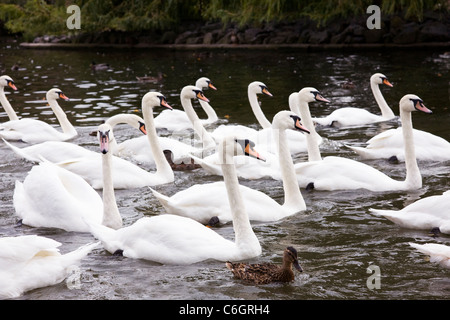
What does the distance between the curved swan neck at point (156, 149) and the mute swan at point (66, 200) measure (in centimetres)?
195

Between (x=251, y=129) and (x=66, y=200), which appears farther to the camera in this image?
(x=251, y=129)

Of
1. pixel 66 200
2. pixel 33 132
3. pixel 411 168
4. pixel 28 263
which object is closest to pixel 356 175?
pixel 411 168

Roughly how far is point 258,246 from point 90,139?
6.95 metres

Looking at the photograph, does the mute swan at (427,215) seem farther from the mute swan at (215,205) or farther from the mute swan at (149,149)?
the mute swan at (149,149)

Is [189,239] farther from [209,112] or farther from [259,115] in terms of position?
[209,112]

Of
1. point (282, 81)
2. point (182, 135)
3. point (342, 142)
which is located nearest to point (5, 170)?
point (182, 135)

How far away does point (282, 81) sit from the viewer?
65.3 feet

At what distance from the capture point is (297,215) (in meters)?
7.99

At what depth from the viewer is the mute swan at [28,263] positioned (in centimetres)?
580

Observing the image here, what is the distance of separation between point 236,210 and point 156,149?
3.59 meters

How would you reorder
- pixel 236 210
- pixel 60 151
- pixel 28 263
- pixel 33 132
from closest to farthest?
pixel 28 263
pixel 236 210
pixel 60 151
pixel 33 132

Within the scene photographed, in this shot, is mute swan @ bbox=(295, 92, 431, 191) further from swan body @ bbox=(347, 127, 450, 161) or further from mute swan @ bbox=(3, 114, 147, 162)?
mute swan @ bbox=(3, 114, 147, 162)

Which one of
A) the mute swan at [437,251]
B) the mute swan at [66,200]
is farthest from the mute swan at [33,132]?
the mute swan at [437,251]

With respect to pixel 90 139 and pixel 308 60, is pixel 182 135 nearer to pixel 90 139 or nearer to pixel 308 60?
pixel 90 139
